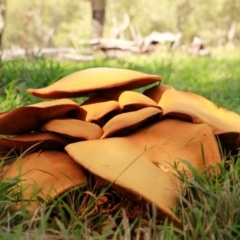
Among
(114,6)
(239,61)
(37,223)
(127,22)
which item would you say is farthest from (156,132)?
(114,6)

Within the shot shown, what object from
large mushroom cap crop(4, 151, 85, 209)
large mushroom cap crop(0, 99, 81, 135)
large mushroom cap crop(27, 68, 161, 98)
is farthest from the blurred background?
large mushroom cap crop(4, 151, 85, 209)

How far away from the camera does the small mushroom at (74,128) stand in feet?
4.92

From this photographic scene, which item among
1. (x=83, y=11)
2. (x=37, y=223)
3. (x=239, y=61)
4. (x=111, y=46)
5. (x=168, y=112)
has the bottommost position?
(x=83, y=11)

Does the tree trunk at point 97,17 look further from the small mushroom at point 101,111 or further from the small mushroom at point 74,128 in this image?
the small mushroom at point 74,128

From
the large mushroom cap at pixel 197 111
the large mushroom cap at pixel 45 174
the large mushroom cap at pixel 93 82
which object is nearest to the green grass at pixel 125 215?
the large mushroom cap at pixel 45 174

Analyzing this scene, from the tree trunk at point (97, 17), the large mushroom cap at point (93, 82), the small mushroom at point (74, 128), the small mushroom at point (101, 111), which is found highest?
the large mushroom cap at point (93, 82)

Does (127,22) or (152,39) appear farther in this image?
(127,22)

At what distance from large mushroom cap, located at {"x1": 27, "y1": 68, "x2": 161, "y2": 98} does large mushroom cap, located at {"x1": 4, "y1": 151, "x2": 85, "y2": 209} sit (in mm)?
262

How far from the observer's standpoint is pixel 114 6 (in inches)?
1395

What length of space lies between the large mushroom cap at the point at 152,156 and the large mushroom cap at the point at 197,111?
40 mm

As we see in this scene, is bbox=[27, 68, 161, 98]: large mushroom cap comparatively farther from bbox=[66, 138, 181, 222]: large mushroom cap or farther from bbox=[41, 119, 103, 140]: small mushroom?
bbox=[66, 138, 181, 222]: large mushroom cap

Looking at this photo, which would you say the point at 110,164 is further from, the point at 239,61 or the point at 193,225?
the point at 239,61

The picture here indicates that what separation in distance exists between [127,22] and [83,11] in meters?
7.54

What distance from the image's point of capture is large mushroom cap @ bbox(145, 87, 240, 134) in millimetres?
1580
